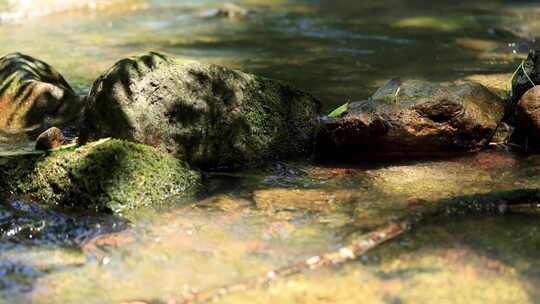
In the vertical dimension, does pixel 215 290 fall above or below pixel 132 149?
below

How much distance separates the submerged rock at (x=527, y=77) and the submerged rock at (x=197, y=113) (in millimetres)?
1582

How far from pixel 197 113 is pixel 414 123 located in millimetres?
1450

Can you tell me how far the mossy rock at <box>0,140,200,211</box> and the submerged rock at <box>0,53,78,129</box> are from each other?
62.0 inches

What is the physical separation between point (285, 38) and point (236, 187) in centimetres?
594

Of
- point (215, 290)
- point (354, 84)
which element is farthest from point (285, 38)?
point (215, 290)

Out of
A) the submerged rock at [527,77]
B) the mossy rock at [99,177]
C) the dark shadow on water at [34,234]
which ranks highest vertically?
the submerged rock at [527,77]

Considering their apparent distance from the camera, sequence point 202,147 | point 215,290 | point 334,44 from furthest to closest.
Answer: point 334,44
point 202,147
point 215,290

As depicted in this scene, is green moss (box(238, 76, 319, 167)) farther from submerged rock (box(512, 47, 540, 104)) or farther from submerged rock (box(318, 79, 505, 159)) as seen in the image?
submerged rock (box(512, 47, 540, 104))

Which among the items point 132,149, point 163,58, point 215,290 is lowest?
point 215,290

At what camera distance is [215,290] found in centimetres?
303

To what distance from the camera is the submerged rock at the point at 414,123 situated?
4684mm

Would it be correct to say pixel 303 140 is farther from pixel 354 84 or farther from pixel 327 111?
pixel 354 84

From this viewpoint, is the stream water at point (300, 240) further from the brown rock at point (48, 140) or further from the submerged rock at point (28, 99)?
the submerged rock at point (28, 99)

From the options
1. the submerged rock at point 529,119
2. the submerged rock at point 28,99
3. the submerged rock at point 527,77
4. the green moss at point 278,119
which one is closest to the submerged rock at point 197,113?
the green moss at point 278,119
